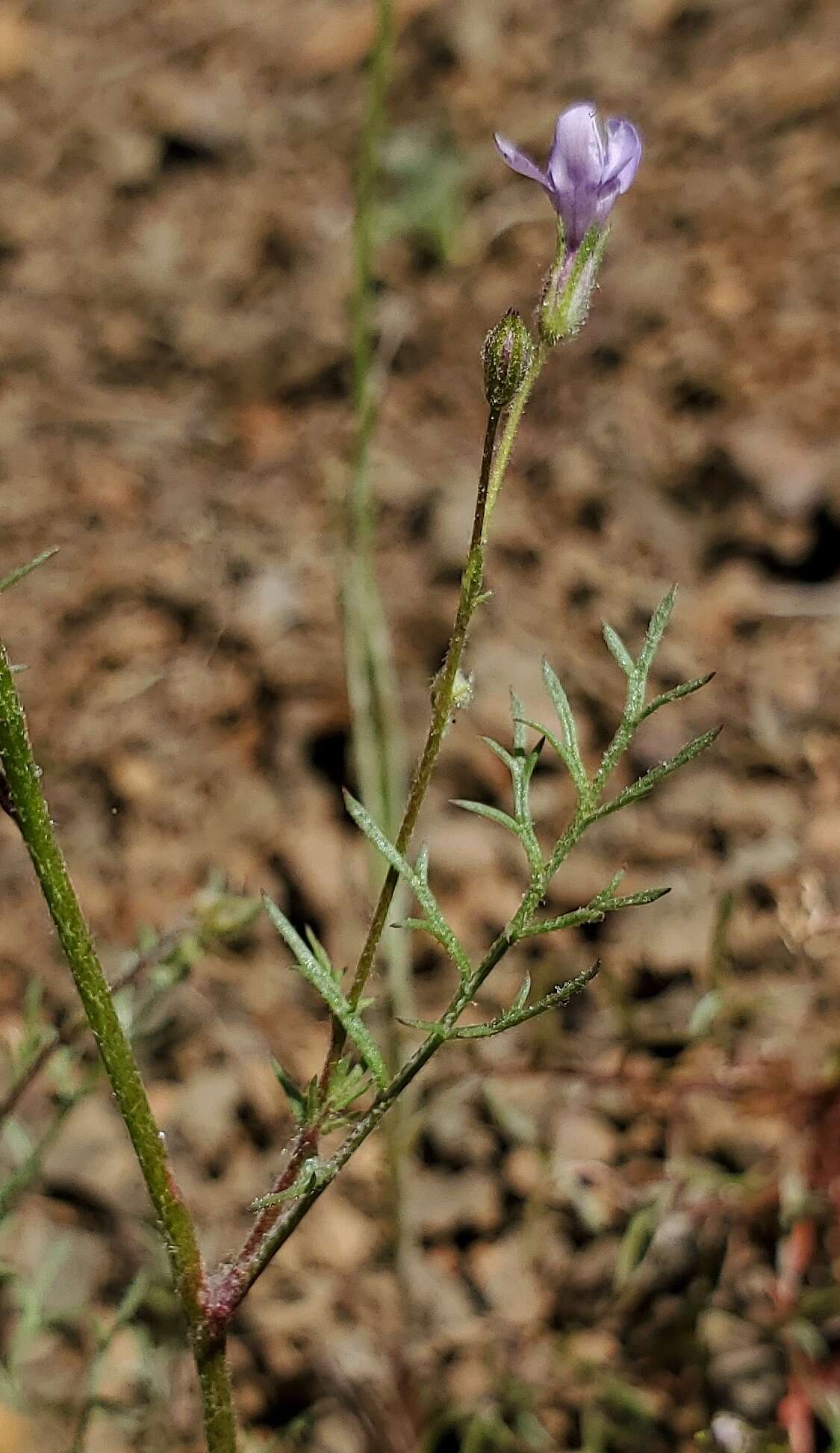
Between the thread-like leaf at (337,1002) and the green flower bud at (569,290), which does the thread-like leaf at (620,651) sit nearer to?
the green flower bud at (569,290)

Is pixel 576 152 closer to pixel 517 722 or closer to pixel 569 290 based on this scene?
pixel 569 290

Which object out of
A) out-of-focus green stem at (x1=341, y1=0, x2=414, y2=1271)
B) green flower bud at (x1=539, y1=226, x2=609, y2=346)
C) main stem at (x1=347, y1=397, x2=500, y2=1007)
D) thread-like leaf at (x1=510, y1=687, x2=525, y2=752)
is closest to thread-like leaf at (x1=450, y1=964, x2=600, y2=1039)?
main stem at (x1=347, y1=397, x2=500, y2=1007)

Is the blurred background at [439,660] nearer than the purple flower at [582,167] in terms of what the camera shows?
No

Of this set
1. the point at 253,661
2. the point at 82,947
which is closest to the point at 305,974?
the point at 82,947

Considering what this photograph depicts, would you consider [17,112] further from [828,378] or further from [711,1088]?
[711,1088]

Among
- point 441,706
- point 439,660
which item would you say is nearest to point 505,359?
point 441,706

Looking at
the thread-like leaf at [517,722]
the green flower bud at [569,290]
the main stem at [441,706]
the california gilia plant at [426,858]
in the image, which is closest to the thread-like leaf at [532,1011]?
the california gilia plant at [426,858]

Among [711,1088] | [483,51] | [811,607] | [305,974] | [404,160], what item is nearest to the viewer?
[305,974]
